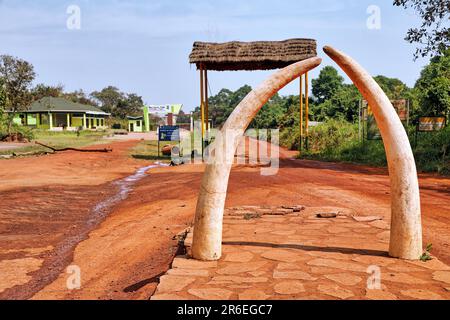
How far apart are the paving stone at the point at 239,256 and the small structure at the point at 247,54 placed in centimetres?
989

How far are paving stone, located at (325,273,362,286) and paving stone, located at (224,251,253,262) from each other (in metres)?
0.72

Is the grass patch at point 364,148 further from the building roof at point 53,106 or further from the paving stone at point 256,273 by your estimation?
the building roof at point 53,106

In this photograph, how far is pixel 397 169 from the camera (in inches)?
128

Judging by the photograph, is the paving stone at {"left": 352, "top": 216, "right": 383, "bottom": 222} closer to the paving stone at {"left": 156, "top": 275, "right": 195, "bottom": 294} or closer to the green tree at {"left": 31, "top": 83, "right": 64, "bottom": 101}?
the paving stone at {"left": 156, "top": 275, "right": 195, "bottom": 294}

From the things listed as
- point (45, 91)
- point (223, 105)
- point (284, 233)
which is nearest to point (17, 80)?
point (45, 91)

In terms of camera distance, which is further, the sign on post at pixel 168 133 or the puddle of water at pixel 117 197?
the sign on post at pixel 168 133

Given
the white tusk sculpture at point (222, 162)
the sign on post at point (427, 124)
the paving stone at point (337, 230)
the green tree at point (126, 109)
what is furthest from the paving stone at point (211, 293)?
the green tree at point (126, 109)

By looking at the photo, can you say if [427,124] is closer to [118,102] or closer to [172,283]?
[172,283]

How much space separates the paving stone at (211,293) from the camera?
2709 mm

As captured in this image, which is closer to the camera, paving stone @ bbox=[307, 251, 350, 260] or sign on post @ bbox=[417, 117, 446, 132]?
paving stone @ bbox=[307, 251, 350, 260]

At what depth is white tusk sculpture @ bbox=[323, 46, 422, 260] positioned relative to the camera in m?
3.23

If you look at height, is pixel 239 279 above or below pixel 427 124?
below

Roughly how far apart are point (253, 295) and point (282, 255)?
0.86 m

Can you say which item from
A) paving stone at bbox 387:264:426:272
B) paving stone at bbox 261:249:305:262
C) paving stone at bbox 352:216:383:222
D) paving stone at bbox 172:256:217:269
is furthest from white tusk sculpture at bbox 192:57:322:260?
paving stone at bbox 352:216:383:222
